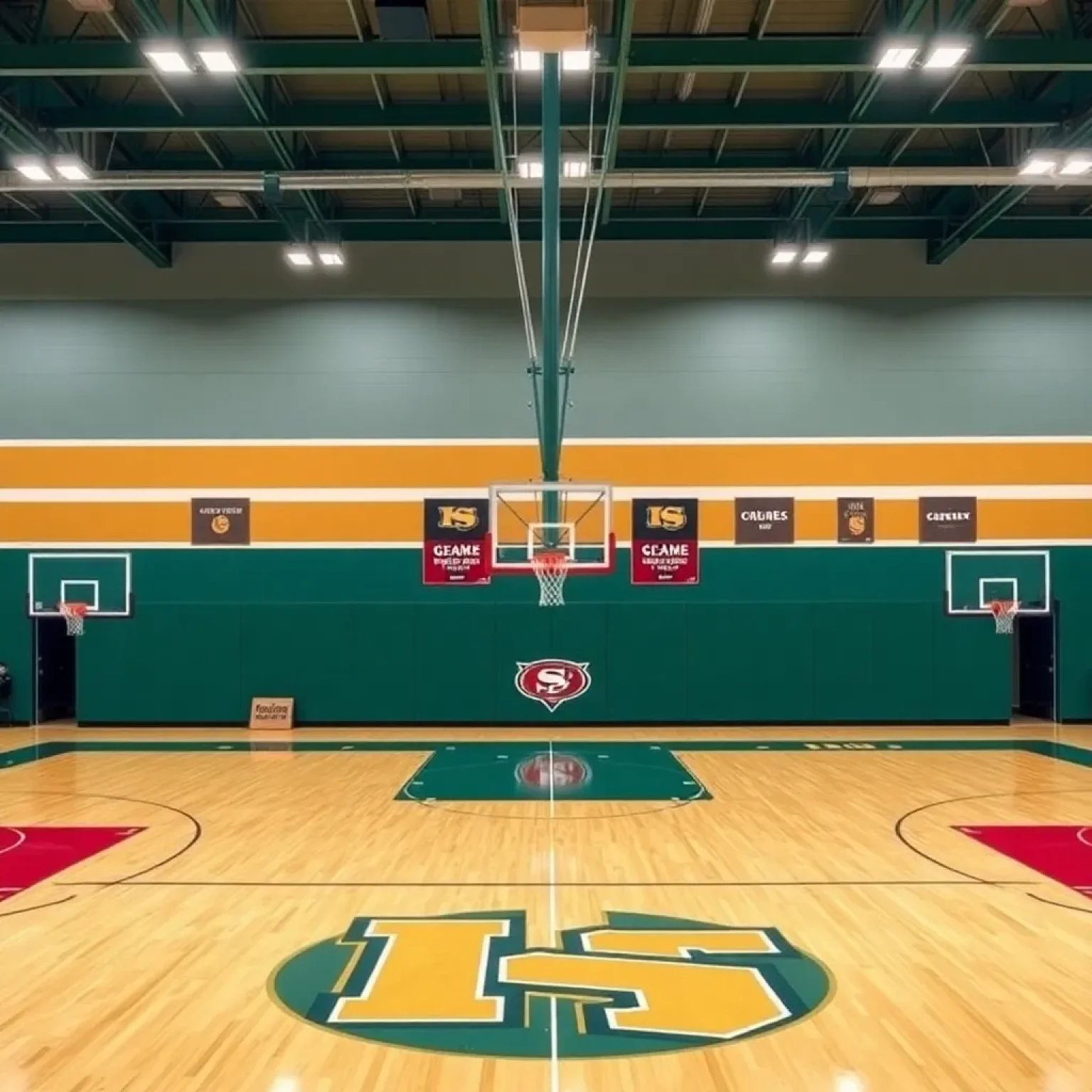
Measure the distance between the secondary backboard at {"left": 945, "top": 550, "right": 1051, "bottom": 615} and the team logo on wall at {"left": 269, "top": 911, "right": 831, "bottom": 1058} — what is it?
14.0 m

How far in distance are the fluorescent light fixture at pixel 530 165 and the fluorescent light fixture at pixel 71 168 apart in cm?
632

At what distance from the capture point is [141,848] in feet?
31.2

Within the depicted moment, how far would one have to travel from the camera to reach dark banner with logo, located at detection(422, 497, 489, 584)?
767 inches

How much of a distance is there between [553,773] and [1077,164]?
1118 cm

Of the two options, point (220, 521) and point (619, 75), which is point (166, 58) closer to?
point (619, 75)

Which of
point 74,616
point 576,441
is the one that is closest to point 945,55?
point 576,441

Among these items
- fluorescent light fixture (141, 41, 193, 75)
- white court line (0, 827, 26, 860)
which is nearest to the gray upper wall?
fluorescent light fixture (141, 41, 193, 75)

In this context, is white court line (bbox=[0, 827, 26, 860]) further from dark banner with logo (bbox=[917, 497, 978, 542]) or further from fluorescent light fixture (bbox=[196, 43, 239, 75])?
dark banner with logo (bbox=[917, 497, 978, 542])

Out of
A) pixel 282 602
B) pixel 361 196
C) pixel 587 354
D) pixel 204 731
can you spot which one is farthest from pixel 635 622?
pixel 361 196

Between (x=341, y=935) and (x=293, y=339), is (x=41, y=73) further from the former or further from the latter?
(x=341, y=935)

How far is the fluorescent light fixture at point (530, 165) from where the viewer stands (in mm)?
13961

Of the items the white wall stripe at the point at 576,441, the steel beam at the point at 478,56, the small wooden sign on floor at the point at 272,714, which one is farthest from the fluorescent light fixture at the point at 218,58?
the small wooden sign on floor at the point at 272,714

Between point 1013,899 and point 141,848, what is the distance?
24.6 feet

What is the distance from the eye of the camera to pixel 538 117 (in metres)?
15.2
